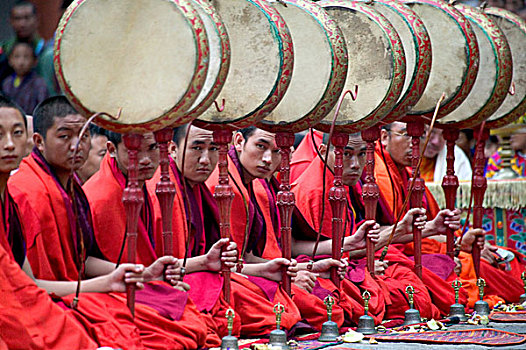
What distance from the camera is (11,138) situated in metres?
4.44

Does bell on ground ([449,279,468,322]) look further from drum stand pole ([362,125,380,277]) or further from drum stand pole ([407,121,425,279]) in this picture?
drum stand pole ([362,125,380,277])

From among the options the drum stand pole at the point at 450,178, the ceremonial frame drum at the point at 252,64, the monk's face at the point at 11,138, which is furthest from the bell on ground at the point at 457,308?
the monk's face at the point at 11,138

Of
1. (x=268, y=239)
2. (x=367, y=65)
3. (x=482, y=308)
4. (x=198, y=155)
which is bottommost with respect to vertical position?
(x=482, y=308)

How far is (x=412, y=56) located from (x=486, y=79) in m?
0.86

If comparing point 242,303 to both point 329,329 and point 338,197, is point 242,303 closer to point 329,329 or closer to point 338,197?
point 329,329

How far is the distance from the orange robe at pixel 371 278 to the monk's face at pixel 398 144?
33.9 inches

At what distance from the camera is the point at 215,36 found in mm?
4586

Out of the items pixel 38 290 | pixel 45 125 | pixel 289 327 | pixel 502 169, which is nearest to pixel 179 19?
pixel 45 125

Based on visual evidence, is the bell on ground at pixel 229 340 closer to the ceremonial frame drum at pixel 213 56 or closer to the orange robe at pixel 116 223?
the orange robe at pixel 116 223

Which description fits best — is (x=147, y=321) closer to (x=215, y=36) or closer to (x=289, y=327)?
(x=289, y=327)

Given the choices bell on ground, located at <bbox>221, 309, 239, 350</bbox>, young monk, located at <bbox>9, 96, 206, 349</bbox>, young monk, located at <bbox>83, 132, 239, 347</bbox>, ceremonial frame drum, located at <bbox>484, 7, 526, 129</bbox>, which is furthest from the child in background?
ceremonial frame drum, located at <bbox>484, 7, 526, 129</bbox>

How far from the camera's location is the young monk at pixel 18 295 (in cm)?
412

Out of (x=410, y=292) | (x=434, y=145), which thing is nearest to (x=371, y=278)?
(x=410, y=292)

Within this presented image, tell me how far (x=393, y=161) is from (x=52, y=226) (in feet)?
11.5
